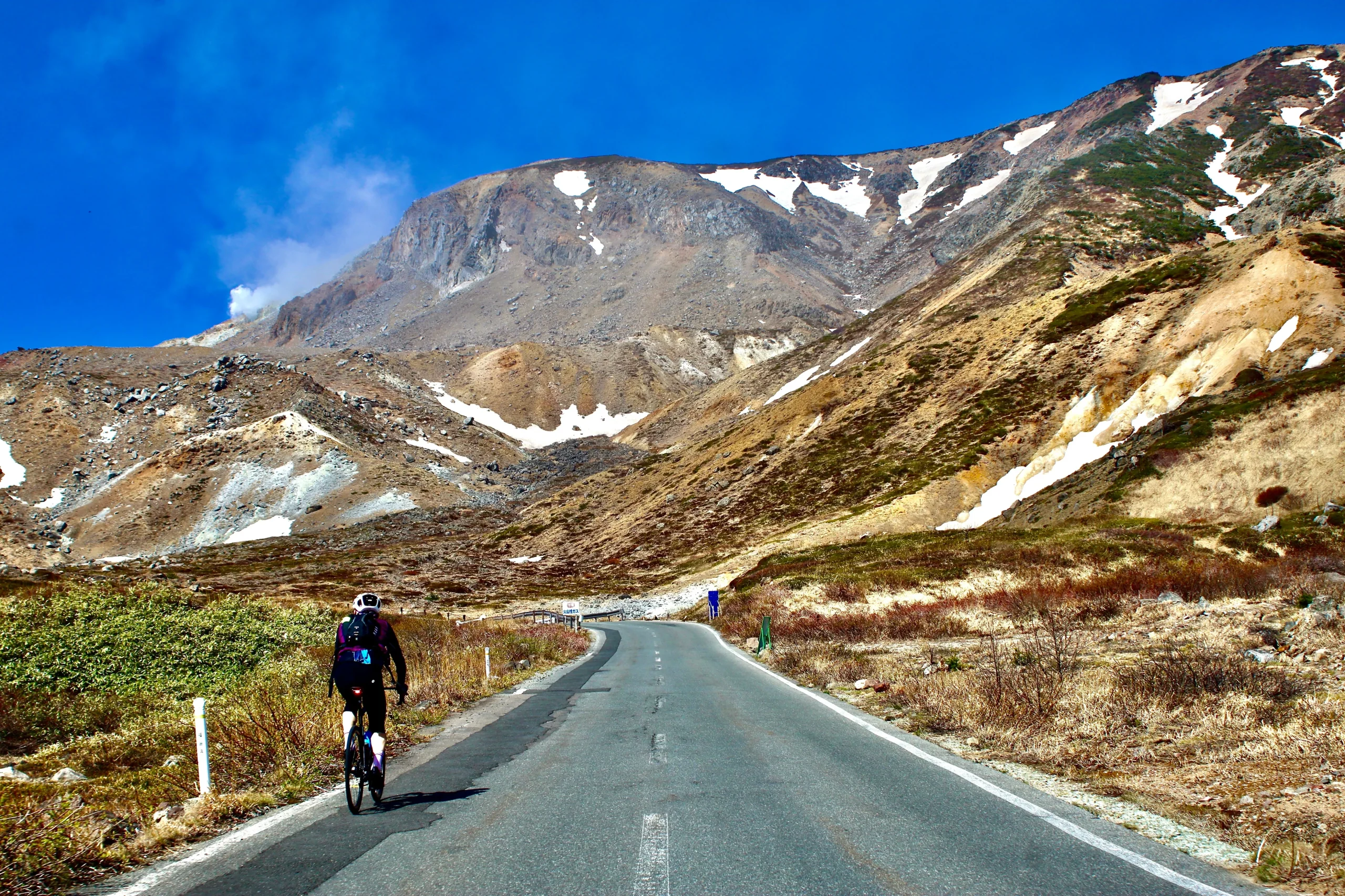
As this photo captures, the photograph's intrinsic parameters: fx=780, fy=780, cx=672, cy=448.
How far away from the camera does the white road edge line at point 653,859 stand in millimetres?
5344

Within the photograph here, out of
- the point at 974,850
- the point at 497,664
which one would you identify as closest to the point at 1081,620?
the point at 497,664

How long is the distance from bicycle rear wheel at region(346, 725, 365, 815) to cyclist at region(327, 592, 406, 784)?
2.8 inches

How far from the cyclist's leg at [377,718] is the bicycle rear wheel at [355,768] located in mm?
119

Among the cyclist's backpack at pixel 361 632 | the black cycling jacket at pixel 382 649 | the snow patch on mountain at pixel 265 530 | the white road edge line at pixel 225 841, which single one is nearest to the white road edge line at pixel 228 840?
the white road edge line at pixel 225 841

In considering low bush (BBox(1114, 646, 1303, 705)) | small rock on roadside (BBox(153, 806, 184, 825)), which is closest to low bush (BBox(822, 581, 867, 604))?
low bush (BBox(1114, 646, 1303, 705))

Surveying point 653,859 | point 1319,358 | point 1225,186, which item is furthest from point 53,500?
Answer: point 1225,186

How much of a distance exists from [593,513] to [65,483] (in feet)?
261

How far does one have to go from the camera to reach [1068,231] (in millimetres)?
121562

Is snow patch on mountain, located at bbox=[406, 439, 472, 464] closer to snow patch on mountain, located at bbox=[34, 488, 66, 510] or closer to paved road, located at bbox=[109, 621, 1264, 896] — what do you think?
snow patch on mountain, located at bbox=[34, 488, 66, 510]

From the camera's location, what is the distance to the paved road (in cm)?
544

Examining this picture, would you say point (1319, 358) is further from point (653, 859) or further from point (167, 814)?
point (167, 814)

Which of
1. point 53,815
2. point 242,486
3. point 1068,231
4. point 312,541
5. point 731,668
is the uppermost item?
point 1068,231

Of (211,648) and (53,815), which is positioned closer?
(53,815)

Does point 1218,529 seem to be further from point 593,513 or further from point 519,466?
point 519,466
